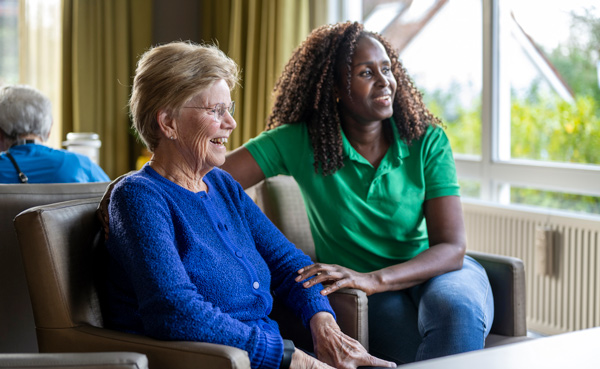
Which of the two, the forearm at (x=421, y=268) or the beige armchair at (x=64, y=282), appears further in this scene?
the forearm at (x=421, y=268)

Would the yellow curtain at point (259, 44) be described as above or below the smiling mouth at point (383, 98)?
above

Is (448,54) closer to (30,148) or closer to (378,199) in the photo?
(378,199)

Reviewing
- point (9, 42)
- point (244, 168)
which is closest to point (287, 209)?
point (244, 168)

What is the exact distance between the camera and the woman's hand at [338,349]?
154cm

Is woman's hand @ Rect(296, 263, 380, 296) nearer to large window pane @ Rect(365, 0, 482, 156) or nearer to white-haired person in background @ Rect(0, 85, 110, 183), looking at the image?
white-haired person in background @ Rect(0, 85, 110, 183)

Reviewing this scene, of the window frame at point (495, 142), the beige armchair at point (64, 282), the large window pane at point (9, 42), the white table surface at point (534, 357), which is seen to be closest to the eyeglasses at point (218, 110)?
the beige armchair at point (64, 282)

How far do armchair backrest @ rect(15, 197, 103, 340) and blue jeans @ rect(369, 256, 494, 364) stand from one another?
0.75 m

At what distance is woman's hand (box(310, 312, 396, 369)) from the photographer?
1.54 m

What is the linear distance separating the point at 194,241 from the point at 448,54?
2.74m

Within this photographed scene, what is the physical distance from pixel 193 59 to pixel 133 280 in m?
0.50

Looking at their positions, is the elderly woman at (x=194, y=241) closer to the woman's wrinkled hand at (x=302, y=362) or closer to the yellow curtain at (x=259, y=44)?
the woman's wrinkled hand at (x=302, y=362)

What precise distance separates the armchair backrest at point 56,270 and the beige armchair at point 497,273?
68cm

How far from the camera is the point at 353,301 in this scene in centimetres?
169

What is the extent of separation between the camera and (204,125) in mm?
1539
